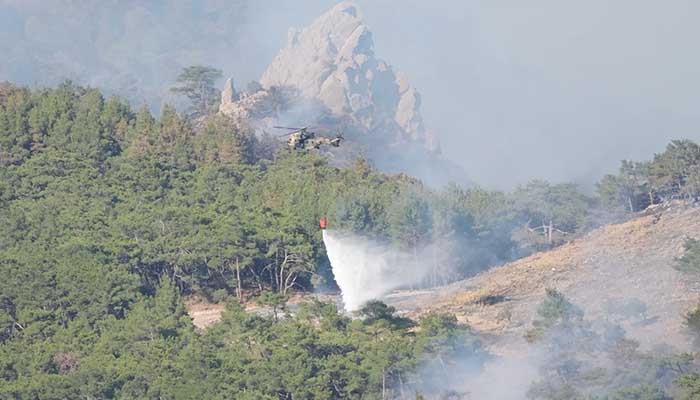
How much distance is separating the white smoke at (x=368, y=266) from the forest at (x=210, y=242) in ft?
2.70

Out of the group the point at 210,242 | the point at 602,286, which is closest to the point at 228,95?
the point at 210,242

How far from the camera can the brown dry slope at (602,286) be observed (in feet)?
265

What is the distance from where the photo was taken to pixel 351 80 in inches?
6836

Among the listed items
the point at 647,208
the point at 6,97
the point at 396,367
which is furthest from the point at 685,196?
the point at 6,97

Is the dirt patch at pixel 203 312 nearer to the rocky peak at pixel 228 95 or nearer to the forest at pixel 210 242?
the forest at pixel 210 242

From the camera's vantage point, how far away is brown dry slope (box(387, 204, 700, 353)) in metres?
80.9

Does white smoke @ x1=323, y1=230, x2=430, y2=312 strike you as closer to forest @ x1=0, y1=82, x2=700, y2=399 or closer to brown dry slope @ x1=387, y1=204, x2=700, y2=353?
forest @ x1=0, y1=82, x2=700, y2=399

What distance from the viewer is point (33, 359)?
3226 inches

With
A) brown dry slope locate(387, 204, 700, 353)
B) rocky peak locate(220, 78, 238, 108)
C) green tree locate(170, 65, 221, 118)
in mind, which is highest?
green tree locate(170, 65, 221, 118)

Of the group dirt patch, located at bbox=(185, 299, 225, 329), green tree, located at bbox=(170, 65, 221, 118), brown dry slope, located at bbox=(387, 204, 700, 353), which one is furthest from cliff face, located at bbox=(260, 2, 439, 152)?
dirt patch, located at bbox=(185, 299, 225, 329)

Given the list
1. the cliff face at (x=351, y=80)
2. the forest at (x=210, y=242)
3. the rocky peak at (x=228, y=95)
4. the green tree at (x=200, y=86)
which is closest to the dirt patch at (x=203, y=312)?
the forest at (x=210, y=242)

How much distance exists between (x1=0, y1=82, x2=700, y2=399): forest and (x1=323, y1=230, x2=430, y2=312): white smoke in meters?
0.82

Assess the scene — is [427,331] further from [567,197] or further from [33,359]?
[567,197]

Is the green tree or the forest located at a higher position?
the green tree
